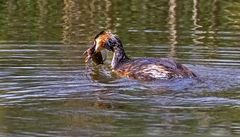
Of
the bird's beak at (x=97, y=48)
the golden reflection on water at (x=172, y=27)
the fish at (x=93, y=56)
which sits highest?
the bird's beak at (x=97, y=48)

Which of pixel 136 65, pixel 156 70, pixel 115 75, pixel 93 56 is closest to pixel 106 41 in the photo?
pixel 93 56

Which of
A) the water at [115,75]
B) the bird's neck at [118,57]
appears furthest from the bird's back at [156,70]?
the bird's neck at [118,57]

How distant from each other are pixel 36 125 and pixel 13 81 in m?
2.63

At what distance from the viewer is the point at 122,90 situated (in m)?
11.2

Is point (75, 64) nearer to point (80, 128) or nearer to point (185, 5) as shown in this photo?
point (80, 128)

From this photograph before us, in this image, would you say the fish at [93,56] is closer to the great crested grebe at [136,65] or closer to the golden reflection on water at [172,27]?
the great crested grebe at [136,65]

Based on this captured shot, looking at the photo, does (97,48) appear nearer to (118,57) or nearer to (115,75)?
(118,57)

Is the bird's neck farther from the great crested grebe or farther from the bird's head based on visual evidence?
the bird's head

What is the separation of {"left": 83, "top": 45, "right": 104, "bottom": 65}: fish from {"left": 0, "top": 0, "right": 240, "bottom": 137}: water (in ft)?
0.41

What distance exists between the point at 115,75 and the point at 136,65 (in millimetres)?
492

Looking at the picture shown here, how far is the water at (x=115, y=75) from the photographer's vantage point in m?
9.45

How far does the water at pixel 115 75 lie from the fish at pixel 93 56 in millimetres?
125

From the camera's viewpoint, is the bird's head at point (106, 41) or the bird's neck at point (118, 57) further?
the bird's head at point (106, 41)

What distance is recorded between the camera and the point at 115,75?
1291 centimetres
